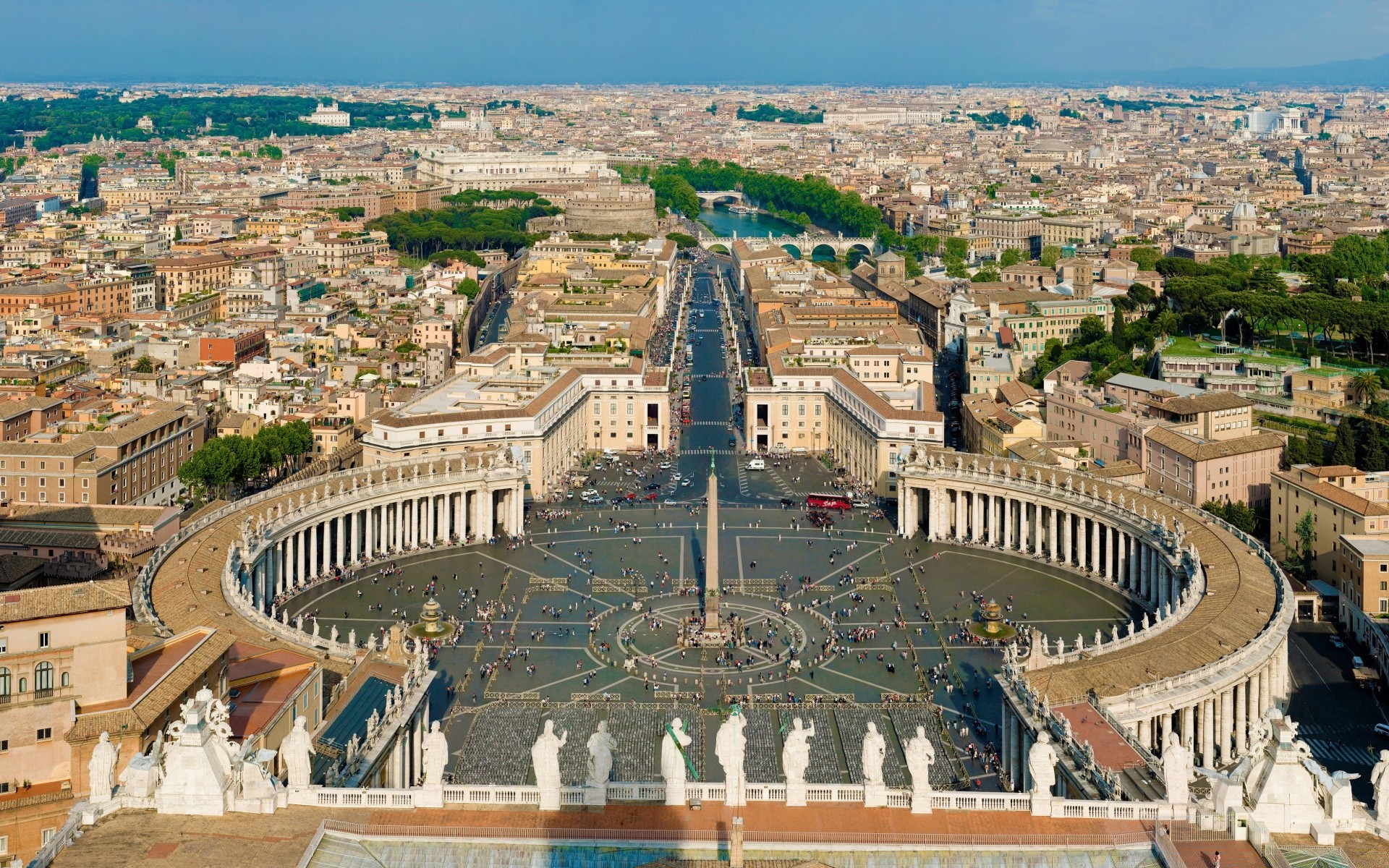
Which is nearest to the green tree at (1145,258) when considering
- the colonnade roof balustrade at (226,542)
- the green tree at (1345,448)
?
the green tree at (1345,448)

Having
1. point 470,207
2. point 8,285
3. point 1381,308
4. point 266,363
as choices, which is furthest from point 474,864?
point 470,207

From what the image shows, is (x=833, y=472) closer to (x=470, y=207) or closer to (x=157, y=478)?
(x=157, y=478)

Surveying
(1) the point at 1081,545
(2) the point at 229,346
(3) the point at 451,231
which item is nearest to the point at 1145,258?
(3) the point at 451,231

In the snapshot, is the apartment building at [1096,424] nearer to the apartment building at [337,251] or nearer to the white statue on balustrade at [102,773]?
the white statue on balustrade at [102,773]

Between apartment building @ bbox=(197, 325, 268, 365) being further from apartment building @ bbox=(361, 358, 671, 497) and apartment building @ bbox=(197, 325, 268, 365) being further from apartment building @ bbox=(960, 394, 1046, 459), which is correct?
apartment building @ bbox=(960, 394, 1046, 459)

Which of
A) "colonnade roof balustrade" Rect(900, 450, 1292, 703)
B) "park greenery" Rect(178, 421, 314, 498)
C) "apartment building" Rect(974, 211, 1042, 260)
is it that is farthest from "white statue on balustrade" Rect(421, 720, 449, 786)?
"apartment building" Rect(974, 211, 1042, 260)
